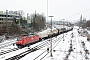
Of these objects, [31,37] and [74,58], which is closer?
[74,58]

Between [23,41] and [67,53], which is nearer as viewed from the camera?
[67,53]

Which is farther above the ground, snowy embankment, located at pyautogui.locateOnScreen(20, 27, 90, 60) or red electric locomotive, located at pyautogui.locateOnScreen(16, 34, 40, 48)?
red electric locomotive, located at pyautogui.locateOnScreen(16, 34, 40, 48)

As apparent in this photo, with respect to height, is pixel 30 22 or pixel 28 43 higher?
pixel 30 22

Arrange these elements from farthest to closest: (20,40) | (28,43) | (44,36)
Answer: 1. (44,36)
2. (28,43)
3. (20,40)

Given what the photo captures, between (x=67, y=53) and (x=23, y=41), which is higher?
(x=23, y=41)

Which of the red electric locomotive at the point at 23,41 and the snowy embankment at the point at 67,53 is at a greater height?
the red electric locomotive at the point at 23,41

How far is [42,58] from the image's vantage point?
744 inches

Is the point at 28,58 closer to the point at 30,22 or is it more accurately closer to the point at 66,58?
the point at 66,58

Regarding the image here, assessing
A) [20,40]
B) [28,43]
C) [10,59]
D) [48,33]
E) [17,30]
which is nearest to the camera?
[10,59]

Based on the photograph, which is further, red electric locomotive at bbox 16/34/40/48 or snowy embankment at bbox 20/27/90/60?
red electric locomotive at bbox 16/34/40/48

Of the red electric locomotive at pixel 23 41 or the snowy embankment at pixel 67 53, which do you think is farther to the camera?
the red electric locomotive at pixel 23 41

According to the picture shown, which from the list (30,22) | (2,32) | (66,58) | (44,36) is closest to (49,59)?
(66,58)

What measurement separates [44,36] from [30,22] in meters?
33.1

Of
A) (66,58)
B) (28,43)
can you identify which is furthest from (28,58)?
(28,43)
